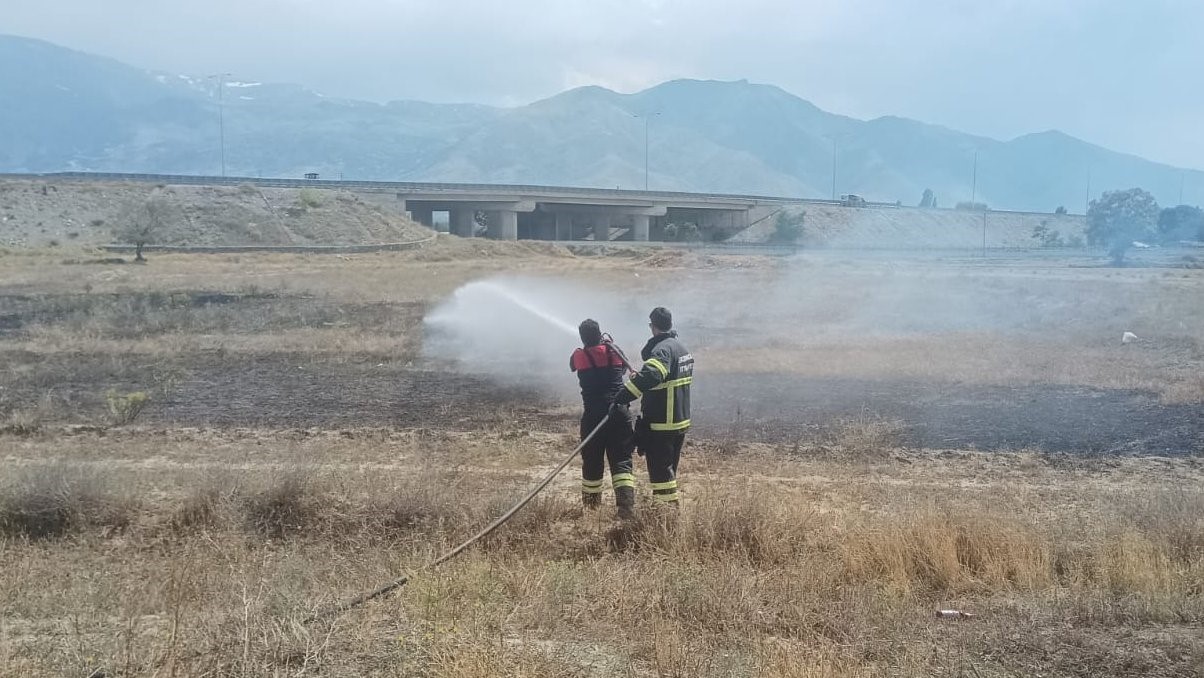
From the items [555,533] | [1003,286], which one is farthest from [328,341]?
[1003,286]

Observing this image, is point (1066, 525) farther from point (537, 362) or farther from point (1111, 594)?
point (537, 362)

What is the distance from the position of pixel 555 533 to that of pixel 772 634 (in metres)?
2.67

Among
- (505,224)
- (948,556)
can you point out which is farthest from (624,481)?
(505,224)

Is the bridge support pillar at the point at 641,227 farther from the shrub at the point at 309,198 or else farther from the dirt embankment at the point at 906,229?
the shrub at the point at 309,198

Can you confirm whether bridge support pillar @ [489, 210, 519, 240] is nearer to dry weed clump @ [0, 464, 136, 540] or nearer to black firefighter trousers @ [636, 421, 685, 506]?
Result: dry weed clump @ [0, 464, 136, 540]

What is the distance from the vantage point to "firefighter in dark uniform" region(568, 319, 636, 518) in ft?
25.8

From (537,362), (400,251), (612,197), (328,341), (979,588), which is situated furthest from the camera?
(612,197)

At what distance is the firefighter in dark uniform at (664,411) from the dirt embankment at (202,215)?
50722 millimetres

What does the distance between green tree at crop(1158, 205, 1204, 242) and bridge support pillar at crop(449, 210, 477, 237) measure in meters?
54.8

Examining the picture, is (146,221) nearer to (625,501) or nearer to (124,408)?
(124,408)

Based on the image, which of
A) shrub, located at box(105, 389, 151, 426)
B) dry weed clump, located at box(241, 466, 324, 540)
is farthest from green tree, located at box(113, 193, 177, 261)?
dry weed clump, located at box(241, 466, 324, 540)

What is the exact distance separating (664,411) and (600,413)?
68 centimetres

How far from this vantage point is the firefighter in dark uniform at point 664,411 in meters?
7.58

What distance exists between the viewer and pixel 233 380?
15.9 metres
